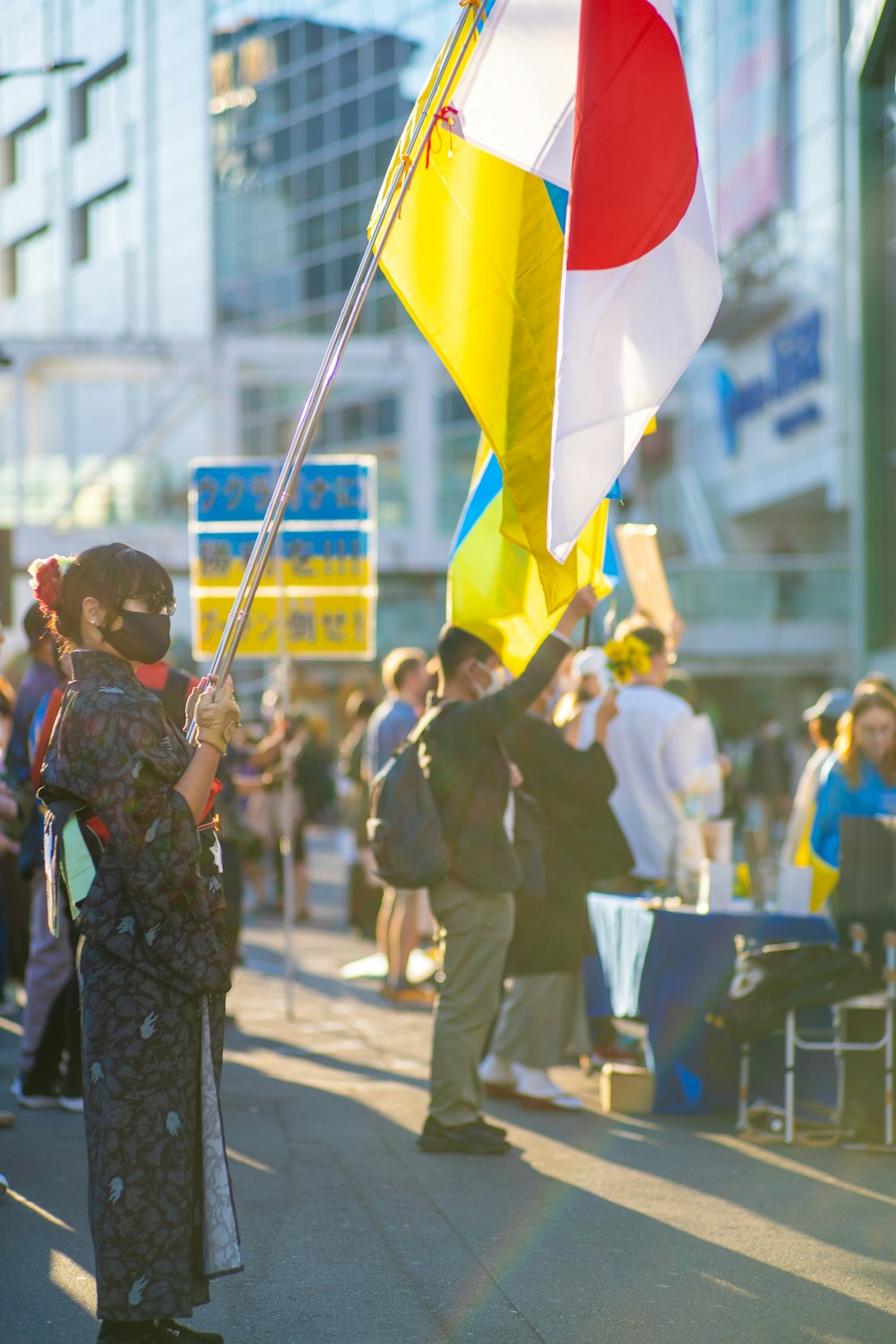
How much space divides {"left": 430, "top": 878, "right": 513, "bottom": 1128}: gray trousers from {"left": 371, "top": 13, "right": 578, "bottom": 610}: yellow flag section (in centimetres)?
168

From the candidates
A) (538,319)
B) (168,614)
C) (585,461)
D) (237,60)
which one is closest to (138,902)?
(168,614)

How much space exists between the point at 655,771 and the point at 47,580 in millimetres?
4543

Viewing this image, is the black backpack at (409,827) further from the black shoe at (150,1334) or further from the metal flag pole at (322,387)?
the black shoe at (150,1334)

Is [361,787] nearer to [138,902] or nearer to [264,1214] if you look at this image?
[264,1214]

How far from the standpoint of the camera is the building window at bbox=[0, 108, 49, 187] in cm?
5253

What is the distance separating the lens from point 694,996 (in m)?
7.42

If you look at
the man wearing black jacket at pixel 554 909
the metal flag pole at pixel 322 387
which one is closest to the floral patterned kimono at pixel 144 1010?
the metal flag pole at pixel 322 387

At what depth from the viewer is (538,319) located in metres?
5.80

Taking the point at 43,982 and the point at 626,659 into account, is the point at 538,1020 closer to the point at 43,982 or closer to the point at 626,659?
the point at 626,659

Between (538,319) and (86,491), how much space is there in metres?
35.1

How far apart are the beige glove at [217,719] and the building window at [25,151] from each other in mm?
51381

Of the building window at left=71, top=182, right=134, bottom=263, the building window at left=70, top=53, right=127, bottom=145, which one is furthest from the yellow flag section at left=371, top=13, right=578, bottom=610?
the building window at left=71, top=182, right=134, bottom=263

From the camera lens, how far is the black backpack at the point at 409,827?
6758 millimetres


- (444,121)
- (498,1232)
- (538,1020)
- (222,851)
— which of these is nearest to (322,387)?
(444,121)
